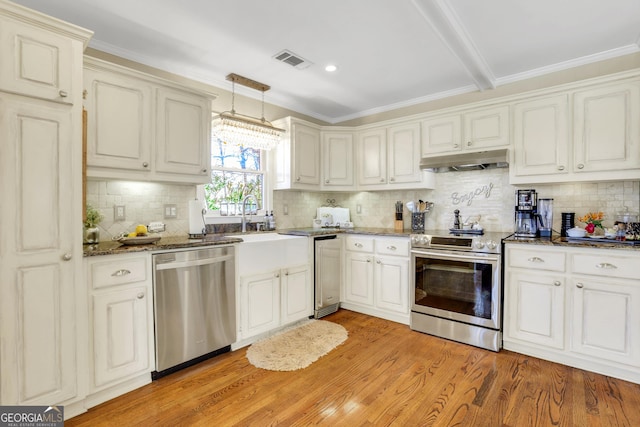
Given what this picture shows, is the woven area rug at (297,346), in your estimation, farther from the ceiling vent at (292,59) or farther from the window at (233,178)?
the ceiling vent at (292,59)

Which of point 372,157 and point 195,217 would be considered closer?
point 195,217

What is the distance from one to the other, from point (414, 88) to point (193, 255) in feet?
9.41

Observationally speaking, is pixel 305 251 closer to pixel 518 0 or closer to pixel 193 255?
pixel 193 255

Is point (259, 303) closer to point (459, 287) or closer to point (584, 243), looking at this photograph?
point (459, 287)

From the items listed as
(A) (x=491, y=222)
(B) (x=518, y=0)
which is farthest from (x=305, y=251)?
(B) (x=518, y=0)

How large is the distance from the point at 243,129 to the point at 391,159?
5.81 ft

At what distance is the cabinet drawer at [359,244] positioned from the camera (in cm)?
349

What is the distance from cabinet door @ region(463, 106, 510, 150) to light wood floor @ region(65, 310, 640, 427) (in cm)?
194

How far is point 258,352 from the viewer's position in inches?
103

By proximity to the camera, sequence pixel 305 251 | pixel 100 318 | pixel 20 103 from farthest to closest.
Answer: pixel 305 251 < pixel 100 318 < pixel 20 103

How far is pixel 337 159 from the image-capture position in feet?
13.2

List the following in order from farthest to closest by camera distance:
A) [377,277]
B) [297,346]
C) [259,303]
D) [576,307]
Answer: [377,277]
[259,303]
[297,346]
[576,307]

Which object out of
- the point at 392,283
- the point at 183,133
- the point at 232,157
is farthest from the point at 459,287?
the point at 183,133

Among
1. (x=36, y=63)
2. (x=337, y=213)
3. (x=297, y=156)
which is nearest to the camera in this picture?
(x=36, y=63)
